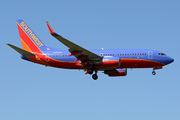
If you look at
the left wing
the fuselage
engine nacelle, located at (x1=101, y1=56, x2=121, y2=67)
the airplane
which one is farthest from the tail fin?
engine nacelle, located at (x1=101, y1=56, x2=121, y2=67)

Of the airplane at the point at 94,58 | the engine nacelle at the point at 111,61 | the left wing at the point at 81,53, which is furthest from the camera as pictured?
the airplane at the point at 94,58

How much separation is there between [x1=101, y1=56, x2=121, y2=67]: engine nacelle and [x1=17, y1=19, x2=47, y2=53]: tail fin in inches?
420

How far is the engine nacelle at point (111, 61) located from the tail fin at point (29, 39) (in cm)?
1067

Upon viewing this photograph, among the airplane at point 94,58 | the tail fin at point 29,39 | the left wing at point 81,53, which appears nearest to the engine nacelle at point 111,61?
the airplane at point 94,58

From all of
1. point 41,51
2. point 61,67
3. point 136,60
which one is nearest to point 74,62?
point 61,67

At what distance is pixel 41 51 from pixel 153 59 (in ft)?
58.3

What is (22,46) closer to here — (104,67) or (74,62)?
(74,62)

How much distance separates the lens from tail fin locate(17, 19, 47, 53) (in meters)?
54.5

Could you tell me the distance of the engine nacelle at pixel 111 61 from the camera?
4878 centimetres

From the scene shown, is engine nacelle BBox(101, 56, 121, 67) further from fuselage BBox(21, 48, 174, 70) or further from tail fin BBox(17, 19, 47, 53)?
tail fin BBox(17, 19, 47, 53)

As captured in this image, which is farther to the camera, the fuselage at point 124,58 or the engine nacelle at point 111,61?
the fuselage at point 124,58

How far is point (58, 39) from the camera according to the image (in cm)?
4297

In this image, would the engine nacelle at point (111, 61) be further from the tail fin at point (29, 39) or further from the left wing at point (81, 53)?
the tail fin at point (29, 39)

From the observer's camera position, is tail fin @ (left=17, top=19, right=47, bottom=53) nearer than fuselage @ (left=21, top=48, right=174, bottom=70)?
No
